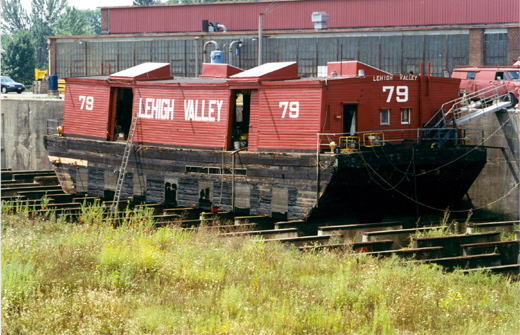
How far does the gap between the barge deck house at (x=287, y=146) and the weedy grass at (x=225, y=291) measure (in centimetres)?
445

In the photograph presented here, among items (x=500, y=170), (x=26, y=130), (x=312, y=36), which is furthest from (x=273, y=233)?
(x=312, y=36)

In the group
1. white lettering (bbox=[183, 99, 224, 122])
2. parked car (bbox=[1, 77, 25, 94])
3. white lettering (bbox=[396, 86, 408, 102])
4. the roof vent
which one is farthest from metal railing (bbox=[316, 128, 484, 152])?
parked car (bbox=[1, 77, 25, 94])

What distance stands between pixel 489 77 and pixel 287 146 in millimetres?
12864

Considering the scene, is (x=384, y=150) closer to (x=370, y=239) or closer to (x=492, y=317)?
(x=370, y=239)

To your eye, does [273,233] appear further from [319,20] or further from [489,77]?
[319,20]

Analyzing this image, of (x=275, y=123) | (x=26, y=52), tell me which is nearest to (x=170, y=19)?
(x=26, y=52)

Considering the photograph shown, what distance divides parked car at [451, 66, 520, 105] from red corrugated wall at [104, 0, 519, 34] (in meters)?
14.2

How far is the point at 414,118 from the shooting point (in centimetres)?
2511

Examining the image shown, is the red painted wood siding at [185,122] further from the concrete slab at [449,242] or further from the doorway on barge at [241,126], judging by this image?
the concrete slab at [449,242]

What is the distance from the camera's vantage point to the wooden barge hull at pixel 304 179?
2222 cm

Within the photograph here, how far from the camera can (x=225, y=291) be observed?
14.3 m

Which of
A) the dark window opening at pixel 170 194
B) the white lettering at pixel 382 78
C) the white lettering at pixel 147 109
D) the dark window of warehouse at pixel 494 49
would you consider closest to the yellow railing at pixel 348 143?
the white lettering at pixel 382 78

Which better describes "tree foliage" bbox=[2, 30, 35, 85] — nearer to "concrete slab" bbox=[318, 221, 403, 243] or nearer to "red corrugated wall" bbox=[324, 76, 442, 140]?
"red corrugated wall" bbox=[324, 76, 442, 140]

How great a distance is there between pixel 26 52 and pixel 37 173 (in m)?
42.2
